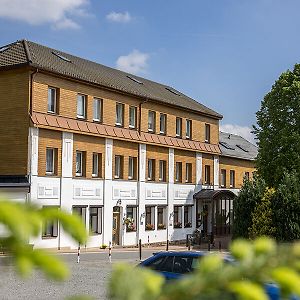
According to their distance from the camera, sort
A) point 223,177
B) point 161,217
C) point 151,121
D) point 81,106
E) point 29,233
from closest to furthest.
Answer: point 29,233
point 81,106
point 151,121
point 161,217
point 223,177

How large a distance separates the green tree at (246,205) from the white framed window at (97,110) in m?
11.3

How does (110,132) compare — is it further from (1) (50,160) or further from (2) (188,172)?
(2) (188,172)

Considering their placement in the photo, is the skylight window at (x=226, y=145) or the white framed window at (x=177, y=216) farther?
the skylight window at (x=226, y=145)

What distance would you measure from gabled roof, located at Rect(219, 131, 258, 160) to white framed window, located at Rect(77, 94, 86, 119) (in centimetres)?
1877

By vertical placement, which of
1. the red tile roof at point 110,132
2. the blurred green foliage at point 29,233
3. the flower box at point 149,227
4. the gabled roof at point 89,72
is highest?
the gabled roof at point 89,72

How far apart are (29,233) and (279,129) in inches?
1651

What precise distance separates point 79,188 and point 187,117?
1316 cm

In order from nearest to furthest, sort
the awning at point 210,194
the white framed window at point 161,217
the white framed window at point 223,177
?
the white framed window at point 161,217, the awning at point 210,194, the white framed window at point 223,177

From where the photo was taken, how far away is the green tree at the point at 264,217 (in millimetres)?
28625

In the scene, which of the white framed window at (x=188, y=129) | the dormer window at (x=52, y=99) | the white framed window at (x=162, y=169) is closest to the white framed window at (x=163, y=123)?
the white framed window at (x=162, y=169)

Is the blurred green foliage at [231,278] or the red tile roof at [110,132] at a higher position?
the red tile roof at [110,132]

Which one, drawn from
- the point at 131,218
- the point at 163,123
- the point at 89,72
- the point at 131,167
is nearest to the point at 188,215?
the point at 131,218

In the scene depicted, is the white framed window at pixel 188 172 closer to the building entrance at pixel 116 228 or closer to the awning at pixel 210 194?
the awning at pixel 210 194

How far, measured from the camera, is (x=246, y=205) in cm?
2978
